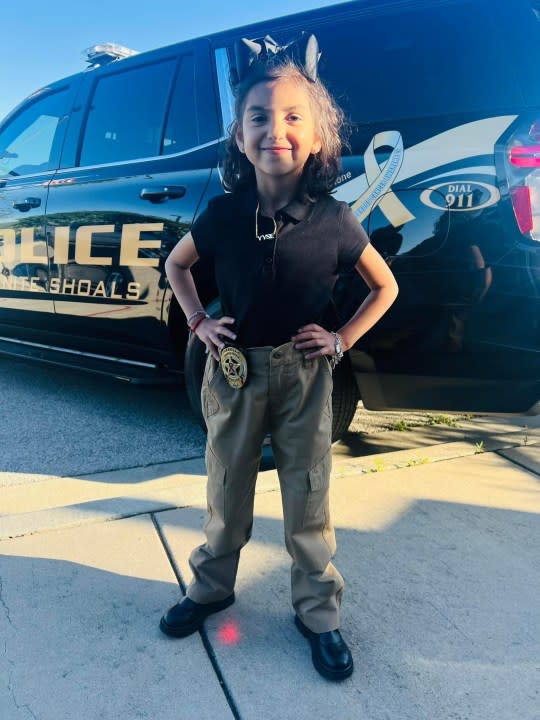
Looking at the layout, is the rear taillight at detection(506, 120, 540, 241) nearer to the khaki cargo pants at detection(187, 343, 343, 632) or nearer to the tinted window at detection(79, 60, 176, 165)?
the khaki cargo pants at detection(187, 343, 343, 632)

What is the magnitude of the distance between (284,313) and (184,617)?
913 millimetres

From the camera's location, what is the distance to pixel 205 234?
1.57m

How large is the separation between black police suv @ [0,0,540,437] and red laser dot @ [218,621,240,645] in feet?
3.54

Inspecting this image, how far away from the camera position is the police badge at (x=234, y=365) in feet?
4.98

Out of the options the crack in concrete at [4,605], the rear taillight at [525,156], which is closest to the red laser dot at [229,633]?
the crack in concrete at [4,605]

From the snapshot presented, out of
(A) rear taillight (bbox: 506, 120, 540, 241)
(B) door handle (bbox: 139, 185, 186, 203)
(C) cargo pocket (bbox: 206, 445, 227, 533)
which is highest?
(A) rear taillight (bbox: 506, 120, 540, 241)

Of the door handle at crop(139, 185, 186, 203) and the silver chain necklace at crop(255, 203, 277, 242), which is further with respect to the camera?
the door handle at crop(139, 185, 186, 203)

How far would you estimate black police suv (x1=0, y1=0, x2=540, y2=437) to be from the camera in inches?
82.4

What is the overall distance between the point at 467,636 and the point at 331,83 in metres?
2.06

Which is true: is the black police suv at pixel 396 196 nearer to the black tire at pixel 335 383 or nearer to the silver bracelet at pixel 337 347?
the black tire at pixel 335 383

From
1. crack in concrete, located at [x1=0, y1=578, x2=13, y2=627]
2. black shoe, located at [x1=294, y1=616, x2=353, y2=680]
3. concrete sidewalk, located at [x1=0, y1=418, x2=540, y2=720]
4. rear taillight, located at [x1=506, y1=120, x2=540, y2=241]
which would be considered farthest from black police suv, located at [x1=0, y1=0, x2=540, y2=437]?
crack in concrete, located at [x1=0, y1=578, x2=13, y2=627]

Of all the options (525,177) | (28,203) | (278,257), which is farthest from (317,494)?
(28,203)

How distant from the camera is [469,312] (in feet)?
7.11

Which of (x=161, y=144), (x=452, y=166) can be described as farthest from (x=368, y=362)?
(x=161, y=144)
